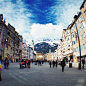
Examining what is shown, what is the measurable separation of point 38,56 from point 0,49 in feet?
536

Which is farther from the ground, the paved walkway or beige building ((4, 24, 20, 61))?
beige building ((4, 24, 20, 61))

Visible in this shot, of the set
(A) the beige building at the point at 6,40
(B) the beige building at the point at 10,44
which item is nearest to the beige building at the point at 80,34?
(A) the beige building at the point at 6,40

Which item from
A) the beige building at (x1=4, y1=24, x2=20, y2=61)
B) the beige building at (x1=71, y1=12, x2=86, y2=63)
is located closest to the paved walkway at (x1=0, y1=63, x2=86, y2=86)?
the beige building at (x1=71, y1=12, x2=86, y2=63)

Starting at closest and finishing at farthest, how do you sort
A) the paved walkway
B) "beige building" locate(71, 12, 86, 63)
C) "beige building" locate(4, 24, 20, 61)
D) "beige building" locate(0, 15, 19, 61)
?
the paved walkway → "beige building" locate(71, 12, 86, 63) → "beige building" locate(0, 15, 19, 61) → "beige building" locate(4, 24, 20, 61)

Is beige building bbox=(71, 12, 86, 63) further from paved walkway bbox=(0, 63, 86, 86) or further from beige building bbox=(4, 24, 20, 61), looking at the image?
beige building bbox=(4, 24, 20, 61)

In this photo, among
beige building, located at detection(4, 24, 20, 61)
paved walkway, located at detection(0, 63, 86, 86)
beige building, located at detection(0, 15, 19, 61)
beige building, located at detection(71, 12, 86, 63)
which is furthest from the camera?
beige building, located at detection(4, 24, 20, 61)

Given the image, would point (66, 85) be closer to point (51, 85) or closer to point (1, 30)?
point (51, 85)

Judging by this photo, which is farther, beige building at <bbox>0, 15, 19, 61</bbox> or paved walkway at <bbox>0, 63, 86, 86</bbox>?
beige building at <bbox>0, 15, 19, 61</bbox>

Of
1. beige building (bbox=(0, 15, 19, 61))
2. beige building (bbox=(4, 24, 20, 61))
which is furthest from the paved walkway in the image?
beige building (bbox=(4, 24, 20, 61))

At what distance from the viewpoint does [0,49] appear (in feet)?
121

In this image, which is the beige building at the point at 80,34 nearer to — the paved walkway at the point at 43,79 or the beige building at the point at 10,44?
the paved walkway at the point at 43,79

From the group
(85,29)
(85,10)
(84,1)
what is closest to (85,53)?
(85,29)

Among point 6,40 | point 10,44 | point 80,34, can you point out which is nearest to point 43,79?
point 80,34

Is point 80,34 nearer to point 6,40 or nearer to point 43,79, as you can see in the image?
point 6,40
